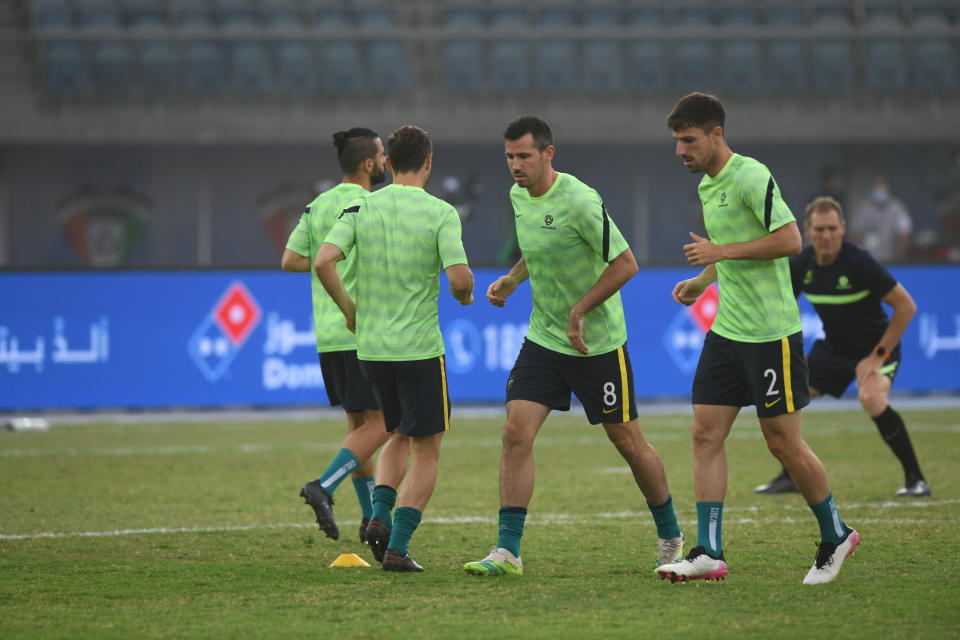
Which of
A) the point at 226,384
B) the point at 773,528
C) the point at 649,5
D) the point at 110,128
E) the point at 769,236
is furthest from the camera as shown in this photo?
the point at 649,5

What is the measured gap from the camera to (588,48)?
83.3 feet

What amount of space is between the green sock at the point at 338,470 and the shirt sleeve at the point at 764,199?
2.39 metres

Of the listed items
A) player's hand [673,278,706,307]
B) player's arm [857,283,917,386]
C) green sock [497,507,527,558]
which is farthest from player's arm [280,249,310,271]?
player's arm [857,283,917,386]

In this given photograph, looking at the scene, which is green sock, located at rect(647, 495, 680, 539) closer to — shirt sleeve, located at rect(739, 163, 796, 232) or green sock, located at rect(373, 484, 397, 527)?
green sock, located at rect(373, 484, 397, 527)

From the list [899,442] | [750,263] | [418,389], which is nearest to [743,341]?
[750,263]

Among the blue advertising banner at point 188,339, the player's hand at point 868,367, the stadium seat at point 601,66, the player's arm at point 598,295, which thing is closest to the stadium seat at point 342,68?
the stadium seat at point 601,66

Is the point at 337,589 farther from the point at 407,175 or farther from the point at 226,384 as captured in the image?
the point at 226,384

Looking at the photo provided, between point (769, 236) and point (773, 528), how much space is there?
2.48 meters

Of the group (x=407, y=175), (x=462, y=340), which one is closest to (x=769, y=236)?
(x=407, y=175)

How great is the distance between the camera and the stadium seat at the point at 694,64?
25375 millimetres

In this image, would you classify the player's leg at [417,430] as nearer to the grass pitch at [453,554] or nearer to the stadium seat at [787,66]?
the grass pitch at [453,554]

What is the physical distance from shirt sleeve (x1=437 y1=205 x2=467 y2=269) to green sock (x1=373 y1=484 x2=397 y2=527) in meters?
1.14

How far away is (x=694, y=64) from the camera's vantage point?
25422 millimetres

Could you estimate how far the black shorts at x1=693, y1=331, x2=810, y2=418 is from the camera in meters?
6.34
